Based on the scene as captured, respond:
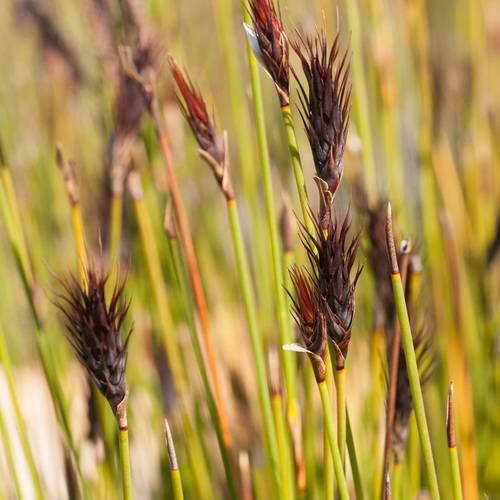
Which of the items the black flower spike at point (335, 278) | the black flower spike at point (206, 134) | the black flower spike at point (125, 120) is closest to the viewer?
the black flower spike at point (335, 278)

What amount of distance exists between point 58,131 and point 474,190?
911mm

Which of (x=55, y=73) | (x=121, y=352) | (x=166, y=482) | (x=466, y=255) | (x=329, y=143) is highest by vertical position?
(x=55, y=73)

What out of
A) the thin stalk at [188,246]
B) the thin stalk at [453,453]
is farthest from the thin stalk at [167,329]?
the thin stalk at [453,453]

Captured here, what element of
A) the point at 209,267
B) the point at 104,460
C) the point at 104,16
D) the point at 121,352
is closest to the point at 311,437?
the point at 104,460

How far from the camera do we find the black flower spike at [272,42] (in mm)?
316

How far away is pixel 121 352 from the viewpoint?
324 mm

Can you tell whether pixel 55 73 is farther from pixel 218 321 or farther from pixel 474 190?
pixel 474 190

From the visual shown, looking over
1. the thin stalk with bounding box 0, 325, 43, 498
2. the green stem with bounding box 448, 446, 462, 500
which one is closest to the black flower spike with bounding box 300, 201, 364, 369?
the green stem with bounding box 448, 446, 462, 500

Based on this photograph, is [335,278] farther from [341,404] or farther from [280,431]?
[280,431]

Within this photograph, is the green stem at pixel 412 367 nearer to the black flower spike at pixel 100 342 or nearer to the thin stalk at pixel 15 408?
the black flower spike at pixel 100 342

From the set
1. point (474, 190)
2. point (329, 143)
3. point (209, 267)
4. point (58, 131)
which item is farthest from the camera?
point (58, 131)

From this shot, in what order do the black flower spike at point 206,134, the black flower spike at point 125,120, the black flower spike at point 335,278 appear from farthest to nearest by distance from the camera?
the black flower spike at point 125,120
the black flower spike at point 206,134
the black flower spike at point 335,278

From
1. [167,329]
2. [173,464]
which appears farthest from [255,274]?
[173,464]

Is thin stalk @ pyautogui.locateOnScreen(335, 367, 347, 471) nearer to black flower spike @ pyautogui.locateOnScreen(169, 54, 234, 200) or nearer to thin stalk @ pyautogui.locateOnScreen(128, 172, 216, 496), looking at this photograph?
black flower spike @ pyautogui.locateOnScreen(169, 54, 234, 200)
